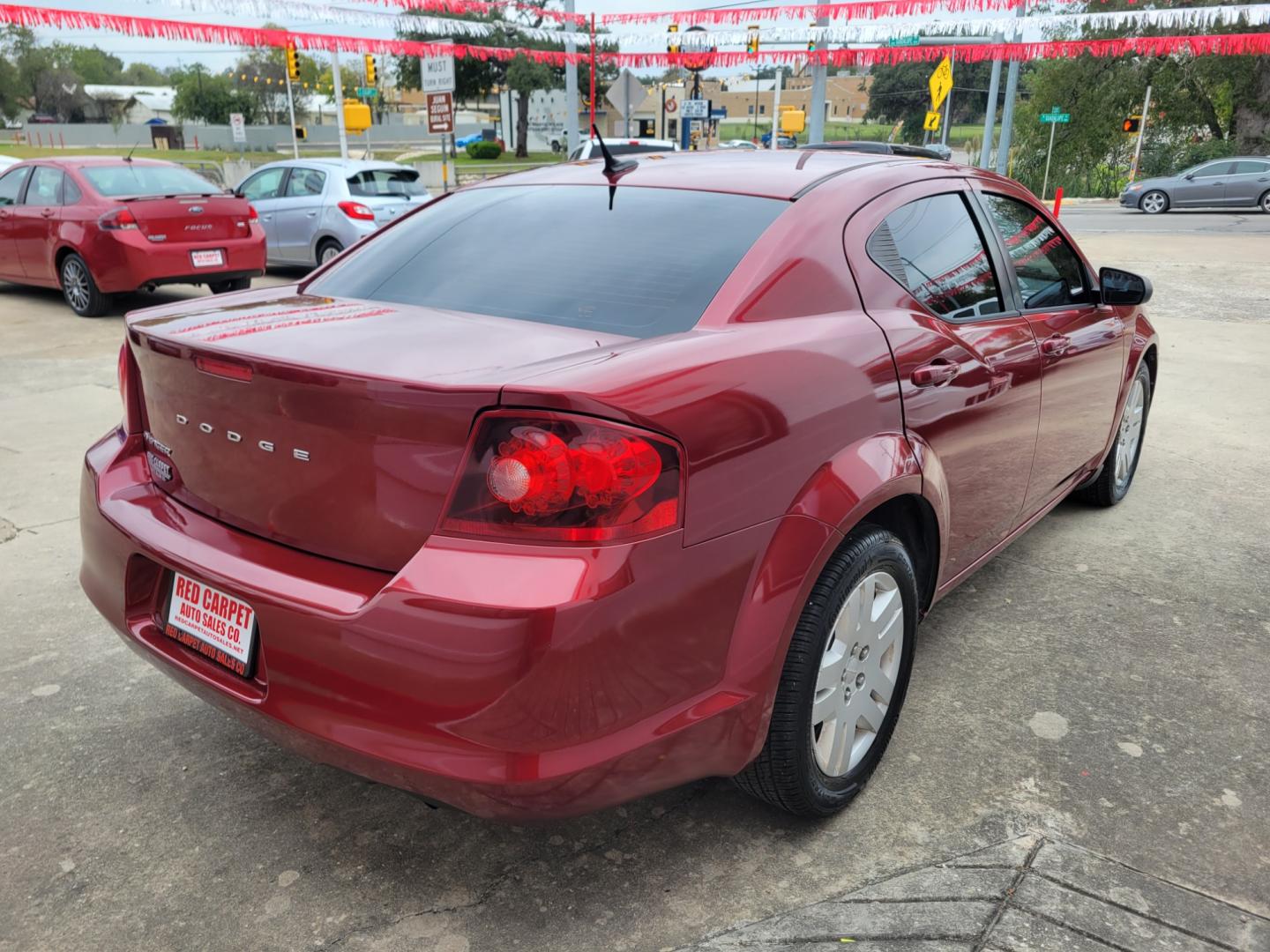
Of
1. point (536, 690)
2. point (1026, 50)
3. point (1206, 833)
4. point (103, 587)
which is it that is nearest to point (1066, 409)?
point (1206, 833)

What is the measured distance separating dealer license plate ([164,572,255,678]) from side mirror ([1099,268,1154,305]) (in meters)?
3.40

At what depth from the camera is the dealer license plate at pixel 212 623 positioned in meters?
2.06

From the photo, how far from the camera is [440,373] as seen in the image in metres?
1.90

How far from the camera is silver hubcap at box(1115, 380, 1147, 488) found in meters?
4.61

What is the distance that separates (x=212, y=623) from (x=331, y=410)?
584 mm

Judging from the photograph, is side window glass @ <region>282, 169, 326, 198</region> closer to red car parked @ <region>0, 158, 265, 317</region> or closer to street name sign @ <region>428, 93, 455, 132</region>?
red car parked @ <region>0, 158, 265, 317</region>

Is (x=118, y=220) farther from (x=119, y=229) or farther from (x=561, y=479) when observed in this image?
(x=561, y=479)

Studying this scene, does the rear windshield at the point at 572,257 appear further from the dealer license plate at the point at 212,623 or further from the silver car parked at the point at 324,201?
the silver car parked at the point at 324,201

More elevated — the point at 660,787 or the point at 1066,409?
the point at 1066,409

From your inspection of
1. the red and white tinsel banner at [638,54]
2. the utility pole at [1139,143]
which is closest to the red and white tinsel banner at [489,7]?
the red and white tinsel banner at [638,54]

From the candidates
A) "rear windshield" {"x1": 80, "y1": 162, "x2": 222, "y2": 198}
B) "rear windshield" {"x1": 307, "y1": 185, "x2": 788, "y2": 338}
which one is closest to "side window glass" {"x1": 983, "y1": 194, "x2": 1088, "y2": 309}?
"rear windshield" {"x1": 307, "y1": 185, "x2": 788, "y2": 338}

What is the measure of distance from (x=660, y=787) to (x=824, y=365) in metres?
0.99

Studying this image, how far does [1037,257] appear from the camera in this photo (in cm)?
361

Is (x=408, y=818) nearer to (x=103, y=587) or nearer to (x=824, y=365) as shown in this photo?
(x=103, y=587)
